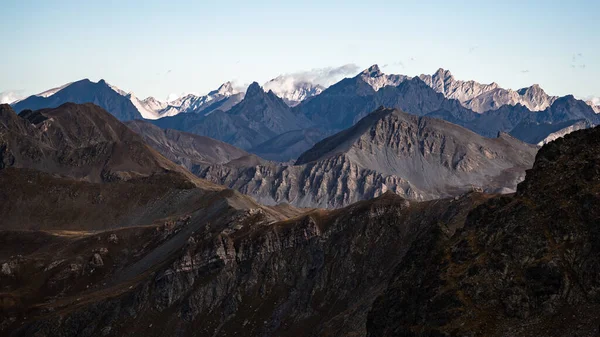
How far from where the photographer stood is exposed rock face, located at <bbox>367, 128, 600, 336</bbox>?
3479 inches

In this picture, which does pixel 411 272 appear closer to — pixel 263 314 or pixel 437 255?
pixel 437 255

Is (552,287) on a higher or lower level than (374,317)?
higher

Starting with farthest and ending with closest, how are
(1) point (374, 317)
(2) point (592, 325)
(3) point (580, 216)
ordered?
(1) point (374, 317)
(3) point (580, 216)
(2) point (592, 325)

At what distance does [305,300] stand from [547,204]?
10705 centimetres

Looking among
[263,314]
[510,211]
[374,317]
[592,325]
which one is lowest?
[263,314]

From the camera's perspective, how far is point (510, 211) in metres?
104

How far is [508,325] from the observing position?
88.9 meters

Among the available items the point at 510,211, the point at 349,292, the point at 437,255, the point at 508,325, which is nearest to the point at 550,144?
the point at 510,211

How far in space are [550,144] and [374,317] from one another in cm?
3635

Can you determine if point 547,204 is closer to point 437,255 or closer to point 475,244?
point 475,244

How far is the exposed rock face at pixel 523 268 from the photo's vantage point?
88.4 m

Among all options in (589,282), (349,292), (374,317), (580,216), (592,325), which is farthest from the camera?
(349,292)

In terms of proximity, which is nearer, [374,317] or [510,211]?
[510,211]

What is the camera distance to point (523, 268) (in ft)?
312
